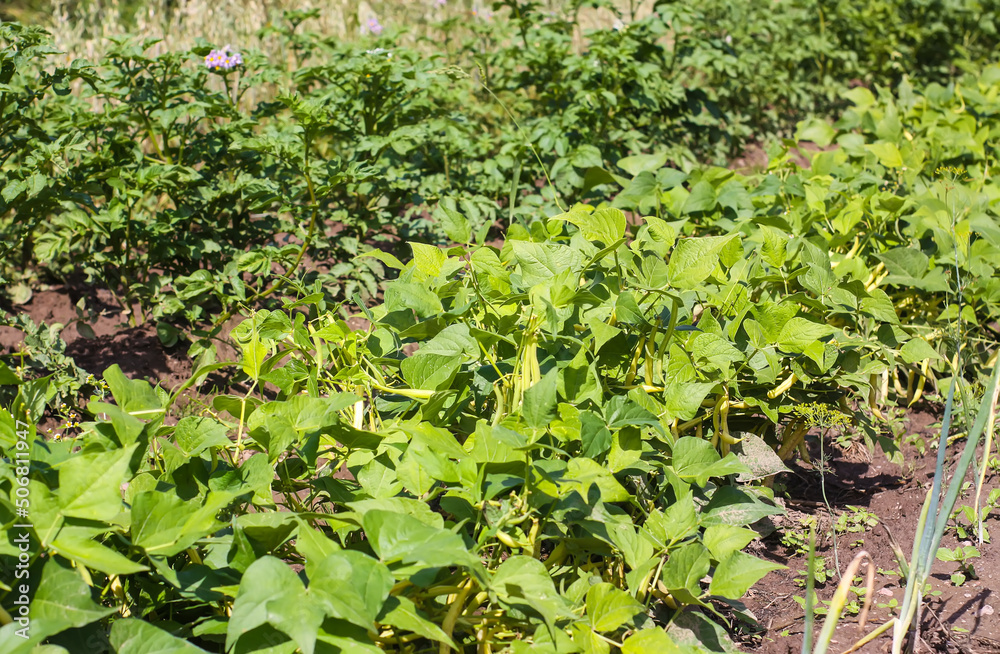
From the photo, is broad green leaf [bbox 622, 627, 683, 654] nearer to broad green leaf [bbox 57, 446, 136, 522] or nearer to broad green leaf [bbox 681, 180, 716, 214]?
broad green leaf [bbox 57, 446, 136, 522]

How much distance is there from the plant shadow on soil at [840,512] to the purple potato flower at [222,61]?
2.98ft

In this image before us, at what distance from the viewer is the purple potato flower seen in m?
2.76

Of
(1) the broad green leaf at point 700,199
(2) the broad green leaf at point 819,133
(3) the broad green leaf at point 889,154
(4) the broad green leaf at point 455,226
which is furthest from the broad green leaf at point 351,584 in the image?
(2) the broad green leaf at point 819,133

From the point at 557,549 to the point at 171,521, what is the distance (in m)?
0.65

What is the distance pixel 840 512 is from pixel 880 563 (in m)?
0.23

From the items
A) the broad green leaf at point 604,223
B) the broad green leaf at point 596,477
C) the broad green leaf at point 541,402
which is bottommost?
the broad green leaf at point 596,477

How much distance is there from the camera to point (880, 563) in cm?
174

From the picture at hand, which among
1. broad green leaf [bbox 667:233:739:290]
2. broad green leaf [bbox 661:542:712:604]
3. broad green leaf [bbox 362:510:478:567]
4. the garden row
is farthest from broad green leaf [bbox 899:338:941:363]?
broad green leaf [bbox 362:510:478:567]

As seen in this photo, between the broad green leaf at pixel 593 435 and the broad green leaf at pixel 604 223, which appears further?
the broad green leaf at pixel 604 223

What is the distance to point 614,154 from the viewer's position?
3.41 metres

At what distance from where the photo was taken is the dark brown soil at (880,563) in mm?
1486

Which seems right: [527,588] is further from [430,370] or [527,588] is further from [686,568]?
[430,370]

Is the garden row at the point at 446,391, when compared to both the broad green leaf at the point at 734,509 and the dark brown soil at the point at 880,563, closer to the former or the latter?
the broad green leaf at the point at 734,509

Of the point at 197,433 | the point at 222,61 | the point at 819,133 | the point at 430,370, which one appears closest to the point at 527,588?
the point at 430,370
